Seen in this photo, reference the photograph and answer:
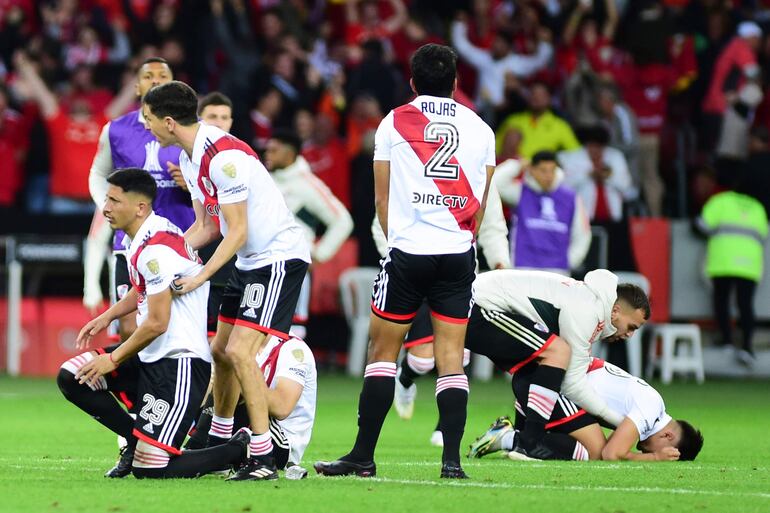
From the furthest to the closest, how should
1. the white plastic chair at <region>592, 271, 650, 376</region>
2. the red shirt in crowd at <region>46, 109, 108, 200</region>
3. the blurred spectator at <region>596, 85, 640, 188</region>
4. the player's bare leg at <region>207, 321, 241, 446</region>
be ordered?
the blurred spectator at <region>596, 85, 640, 188</region> → the red shirt in crowd at <region>46, 109, 108, 200</region> → the white plastic chair at <region>592, 271, 650, 376</region> → the player's bare leg at <region>207, 321, 241, 446</region>

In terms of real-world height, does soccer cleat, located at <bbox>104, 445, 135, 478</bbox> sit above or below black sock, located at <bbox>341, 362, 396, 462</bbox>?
below

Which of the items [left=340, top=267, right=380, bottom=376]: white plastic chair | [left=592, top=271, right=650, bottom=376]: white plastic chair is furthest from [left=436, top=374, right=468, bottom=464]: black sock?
[left=340, top=267, right=380, bottom=376]: white plastic chair

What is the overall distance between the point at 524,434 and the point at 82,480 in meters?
3.07

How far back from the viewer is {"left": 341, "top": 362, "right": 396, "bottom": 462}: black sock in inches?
320

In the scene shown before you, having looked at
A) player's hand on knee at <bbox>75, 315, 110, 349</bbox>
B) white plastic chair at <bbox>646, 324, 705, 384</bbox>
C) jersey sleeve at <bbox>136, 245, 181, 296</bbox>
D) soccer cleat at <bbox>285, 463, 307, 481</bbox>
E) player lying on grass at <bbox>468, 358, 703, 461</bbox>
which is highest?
jersey sleeve at <bbox>136, 245, 181, 296</bbox>

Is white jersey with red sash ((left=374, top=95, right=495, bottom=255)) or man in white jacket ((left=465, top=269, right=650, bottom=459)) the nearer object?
white jersey with red sash ((left=374, top=95, right=495, bottom=255))

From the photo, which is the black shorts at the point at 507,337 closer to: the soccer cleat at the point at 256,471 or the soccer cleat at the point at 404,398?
the soccer cleat at the point at 404,398

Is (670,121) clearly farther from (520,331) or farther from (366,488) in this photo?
(366,488)

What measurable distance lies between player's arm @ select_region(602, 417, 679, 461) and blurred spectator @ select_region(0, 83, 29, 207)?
1051 centimetres

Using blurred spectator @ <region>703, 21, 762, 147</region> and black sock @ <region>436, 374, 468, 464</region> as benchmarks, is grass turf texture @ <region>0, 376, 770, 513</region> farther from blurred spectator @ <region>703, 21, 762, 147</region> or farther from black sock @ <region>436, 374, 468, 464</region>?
blurred spectator @ <region>703, 21, 762, 147</region>

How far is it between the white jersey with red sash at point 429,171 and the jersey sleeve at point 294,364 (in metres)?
1.39

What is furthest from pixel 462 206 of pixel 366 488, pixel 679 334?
pixel 679 334

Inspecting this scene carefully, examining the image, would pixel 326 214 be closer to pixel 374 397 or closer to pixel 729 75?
pixel 374 397

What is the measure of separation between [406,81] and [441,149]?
12.7 metres
